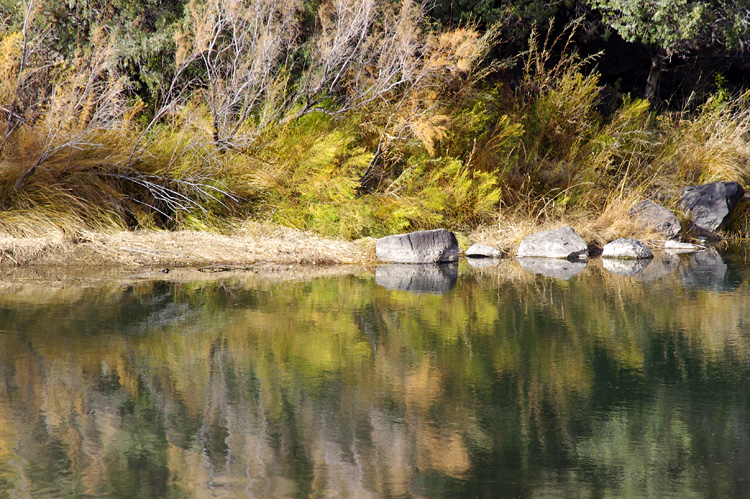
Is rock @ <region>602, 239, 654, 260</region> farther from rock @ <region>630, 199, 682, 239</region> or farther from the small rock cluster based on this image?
rock @ <region>630, 199, 682, 239</region>

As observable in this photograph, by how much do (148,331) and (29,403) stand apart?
1.66 m

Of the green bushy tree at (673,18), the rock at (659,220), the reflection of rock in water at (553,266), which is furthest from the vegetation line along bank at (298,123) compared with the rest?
the reflection of rock in water at (553,266)

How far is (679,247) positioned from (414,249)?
193 inches

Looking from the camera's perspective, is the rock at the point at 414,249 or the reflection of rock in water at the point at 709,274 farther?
the rock at the point at 414,249

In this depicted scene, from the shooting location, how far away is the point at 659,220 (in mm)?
12391

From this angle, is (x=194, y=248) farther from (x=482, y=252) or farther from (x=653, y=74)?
(x=653, y=74)

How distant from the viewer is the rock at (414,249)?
393 inches

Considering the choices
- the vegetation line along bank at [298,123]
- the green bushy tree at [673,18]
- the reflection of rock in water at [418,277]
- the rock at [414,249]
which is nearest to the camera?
the reflection of rock in water at [418,277]

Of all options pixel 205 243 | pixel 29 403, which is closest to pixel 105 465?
pixel 29 403

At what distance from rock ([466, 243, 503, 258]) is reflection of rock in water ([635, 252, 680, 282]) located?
2.13m

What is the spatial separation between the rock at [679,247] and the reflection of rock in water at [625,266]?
69.3 inches

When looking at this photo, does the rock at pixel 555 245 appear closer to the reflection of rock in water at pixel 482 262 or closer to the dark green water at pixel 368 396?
the reflection of rock in water at pixel 482 262

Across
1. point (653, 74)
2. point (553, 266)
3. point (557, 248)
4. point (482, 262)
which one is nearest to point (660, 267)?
point (553, 266)

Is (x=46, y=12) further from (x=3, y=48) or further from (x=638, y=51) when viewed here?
(x=638, y=51)
